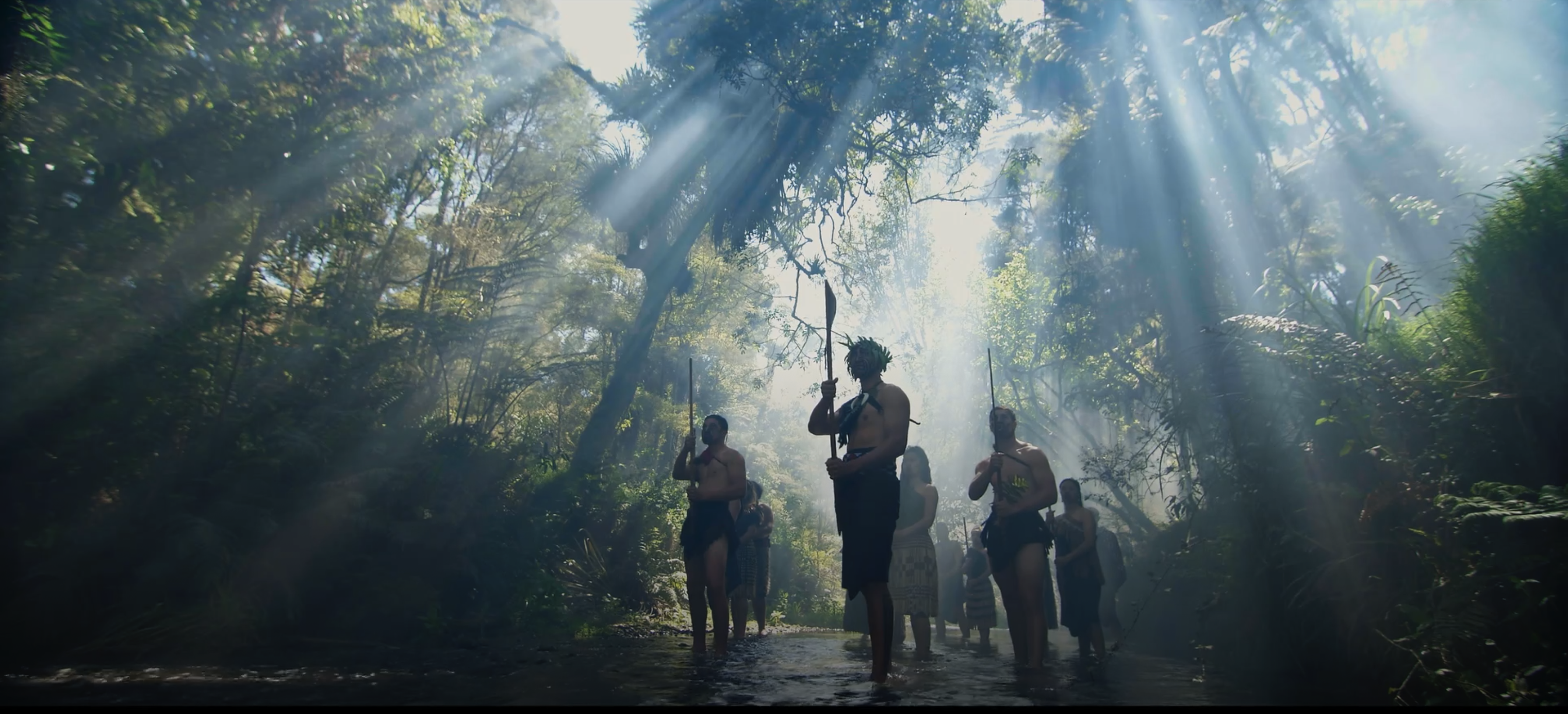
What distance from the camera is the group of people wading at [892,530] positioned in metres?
4.93

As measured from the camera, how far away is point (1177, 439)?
1003cm

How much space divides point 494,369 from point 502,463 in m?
5.25

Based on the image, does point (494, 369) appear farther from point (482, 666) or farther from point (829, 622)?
point (482, 666)

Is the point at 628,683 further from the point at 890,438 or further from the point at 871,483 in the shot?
the point at 890,438

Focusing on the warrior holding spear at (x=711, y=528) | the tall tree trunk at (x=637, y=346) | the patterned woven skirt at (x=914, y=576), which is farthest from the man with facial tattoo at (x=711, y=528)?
the tall tree trunk at (x=637, y=346)

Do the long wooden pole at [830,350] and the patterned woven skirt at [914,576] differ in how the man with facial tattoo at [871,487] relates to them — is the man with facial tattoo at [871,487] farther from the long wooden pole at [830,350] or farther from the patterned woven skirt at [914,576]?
the patterned woven skirt at [914,576]

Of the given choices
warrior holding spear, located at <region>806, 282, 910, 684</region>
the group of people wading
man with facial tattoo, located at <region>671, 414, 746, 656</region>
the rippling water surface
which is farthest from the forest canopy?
man with facial tattoo, located at <region>671, 414, 746, 656</region>

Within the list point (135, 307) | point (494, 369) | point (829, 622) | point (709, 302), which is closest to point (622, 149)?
point (494, 369)

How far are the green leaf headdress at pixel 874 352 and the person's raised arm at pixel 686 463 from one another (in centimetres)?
204

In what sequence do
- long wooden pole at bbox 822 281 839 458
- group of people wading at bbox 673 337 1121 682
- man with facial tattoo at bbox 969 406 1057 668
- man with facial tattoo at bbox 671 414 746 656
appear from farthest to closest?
man with facial tattoo at bbox 671 414 746 656 < man with facial tattoo at bbox 969 406 1057 668 < long wooden pole at bbox 822 281 839 458 < group of people wading at bbox 673 337 1121 682

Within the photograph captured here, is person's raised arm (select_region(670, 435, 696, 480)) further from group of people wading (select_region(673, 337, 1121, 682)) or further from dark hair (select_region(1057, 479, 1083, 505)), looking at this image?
dark hair (select_region(1057, 479, 1083, 505))

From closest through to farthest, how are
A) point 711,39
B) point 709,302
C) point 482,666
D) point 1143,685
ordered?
1. point 1143,685
2. point 482,666
3. point 711,39
4. point 709,302

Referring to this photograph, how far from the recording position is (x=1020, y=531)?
6.26 meters

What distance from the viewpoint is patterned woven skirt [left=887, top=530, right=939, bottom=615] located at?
699cm
